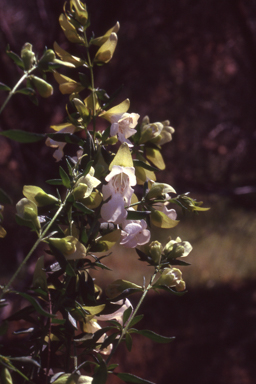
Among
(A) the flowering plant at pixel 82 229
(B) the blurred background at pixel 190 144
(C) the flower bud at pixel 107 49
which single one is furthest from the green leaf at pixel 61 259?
(B) the blurred background at pixel 190 144

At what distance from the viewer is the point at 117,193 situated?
0.30 m

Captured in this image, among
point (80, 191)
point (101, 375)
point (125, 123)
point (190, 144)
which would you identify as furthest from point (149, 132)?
point (190, 144)

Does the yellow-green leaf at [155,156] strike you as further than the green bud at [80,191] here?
Yes

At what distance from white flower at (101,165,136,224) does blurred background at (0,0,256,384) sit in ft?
2.57

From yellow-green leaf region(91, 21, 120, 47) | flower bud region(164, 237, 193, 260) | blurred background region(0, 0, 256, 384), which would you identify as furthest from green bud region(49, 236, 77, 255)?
blurred background region(0, 0, 256, 384)

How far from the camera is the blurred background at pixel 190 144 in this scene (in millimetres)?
1215

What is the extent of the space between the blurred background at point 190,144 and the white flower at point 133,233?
779 millimetres

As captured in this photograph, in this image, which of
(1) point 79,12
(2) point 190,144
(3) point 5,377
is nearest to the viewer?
(3) point 5,377

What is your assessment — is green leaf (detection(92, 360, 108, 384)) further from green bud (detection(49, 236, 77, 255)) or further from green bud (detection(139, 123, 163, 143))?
green bud (detection(139, 123, 163, 143))

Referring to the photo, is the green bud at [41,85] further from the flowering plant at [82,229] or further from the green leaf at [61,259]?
the green leaf at [61,259]

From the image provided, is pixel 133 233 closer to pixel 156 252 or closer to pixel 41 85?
pixel 156 252

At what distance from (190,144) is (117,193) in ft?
5.36

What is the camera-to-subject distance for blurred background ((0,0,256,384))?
1215 millimetres

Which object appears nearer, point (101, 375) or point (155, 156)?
point (101, 375)
